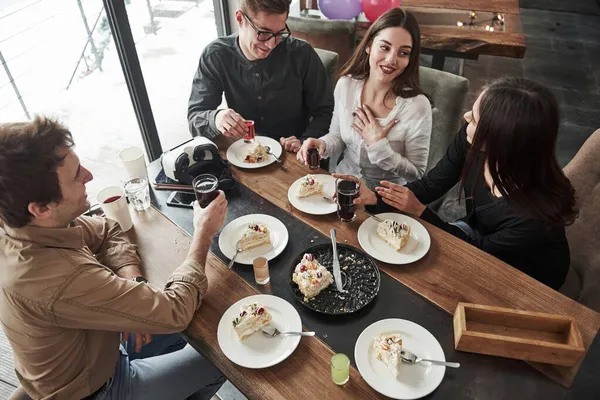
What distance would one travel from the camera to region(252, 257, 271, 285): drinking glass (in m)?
1.39

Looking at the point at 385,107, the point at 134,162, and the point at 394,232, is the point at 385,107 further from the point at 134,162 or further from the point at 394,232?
the point at 134,162

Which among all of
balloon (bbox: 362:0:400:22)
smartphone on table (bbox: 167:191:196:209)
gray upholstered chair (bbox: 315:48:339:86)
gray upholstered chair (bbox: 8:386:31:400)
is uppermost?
balloon (bbox: 362:0:400:22)

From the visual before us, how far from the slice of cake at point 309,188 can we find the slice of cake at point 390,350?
2.25 feet

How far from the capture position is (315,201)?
1.72m

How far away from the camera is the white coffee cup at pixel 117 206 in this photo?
156 centimetres

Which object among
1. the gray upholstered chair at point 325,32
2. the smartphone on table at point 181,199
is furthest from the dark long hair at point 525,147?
the gray upholstered chair at point 325,32

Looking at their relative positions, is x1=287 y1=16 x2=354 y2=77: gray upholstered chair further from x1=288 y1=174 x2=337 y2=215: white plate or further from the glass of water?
the glass of water

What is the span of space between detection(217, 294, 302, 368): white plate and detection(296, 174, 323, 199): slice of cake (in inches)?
20.3

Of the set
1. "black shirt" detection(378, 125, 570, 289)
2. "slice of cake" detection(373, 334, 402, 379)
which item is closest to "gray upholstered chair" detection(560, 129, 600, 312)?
"black shirt" detection(378, 125, 570, 289)

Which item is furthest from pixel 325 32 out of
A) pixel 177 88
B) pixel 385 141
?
pixel 177 88

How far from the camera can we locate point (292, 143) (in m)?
2.04

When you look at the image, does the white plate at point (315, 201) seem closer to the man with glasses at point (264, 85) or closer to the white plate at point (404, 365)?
the man with glasses at point (264, 85)

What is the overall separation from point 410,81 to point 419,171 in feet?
1.47

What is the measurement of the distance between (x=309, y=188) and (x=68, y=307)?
952mm
